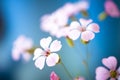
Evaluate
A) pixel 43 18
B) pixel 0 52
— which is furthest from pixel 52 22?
pixel 0 52

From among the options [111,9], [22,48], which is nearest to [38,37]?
[22,48]

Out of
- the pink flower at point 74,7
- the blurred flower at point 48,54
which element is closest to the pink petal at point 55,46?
the blurred flower at point 48,54

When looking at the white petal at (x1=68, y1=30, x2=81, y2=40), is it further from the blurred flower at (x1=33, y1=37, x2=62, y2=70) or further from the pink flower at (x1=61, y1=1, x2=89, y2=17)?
the pink flower at (x1=61, y1=1, x2=89, y2=17)

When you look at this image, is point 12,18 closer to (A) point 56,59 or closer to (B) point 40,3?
(B) point 40,3

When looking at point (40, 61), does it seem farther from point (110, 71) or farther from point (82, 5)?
point (82, 5)

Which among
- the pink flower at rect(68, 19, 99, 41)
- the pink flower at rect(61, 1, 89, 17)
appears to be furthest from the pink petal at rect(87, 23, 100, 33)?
the pink flower at rect(61, 1, 89, 17)

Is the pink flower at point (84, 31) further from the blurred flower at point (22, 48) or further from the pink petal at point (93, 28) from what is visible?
the blurred flower at point (22, 48)
